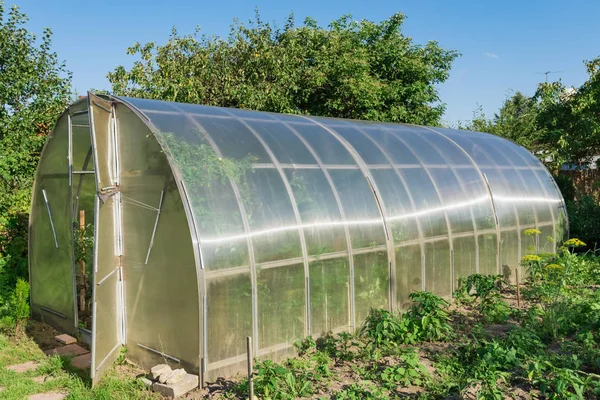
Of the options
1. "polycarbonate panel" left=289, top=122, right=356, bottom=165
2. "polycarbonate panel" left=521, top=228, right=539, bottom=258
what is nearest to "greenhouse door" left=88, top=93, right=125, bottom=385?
"polycarbonate panel" left=289, top=122, right=356, bottom=165

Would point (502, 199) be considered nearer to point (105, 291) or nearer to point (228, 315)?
point (228, 315)

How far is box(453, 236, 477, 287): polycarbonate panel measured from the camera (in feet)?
32.2

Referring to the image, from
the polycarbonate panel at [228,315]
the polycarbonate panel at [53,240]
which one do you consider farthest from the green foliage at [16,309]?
the polycarbonate panel at [228,315]

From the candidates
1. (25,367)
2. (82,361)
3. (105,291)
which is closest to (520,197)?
(105,291)

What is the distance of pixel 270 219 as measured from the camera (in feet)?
23.2

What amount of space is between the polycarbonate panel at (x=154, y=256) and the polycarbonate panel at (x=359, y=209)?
108 inches

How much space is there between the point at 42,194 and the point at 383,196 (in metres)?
5.99

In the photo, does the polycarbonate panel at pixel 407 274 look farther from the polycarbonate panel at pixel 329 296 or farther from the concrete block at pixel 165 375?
the concrete block at pixel 165 375

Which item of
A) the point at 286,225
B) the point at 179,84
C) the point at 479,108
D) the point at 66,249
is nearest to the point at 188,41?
the point at 179,84

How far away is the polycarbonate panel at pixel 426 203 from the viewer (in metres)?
9.33

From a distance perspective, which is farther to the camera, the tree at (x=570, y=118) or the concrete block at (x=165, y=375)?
the tree at (x=570, y=118)

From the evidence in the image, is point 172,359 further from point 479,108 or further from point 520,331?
point 479,108

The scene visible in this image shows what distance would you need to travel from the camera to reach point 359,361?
270 inches

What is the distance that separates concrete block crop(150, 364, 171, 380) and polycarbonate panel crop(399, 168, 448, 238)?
16.3ft
